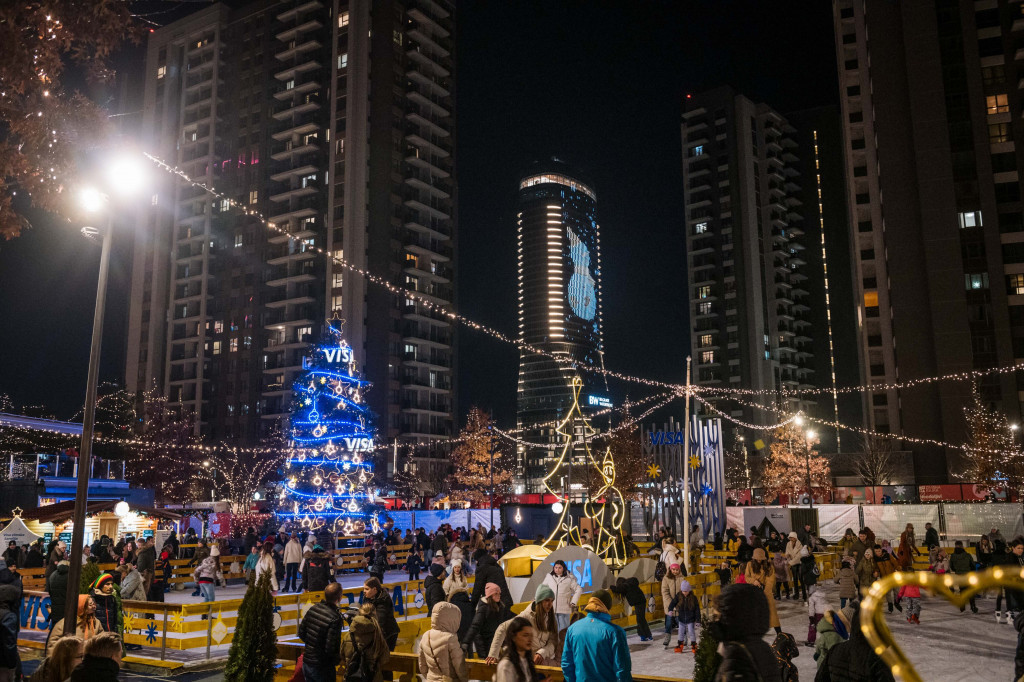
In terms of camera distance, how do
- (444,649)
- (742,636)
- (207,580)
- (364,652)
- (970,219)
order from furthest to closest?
(970,219)
(207,580)
(364,652)
(444,649)
(742,636)

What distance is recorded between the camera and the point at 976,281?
5866 centimetres

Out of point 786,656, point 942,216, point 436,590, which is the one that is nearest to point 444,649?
point 786,656

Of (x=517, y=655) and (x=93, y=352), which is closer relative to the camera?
(x=517, y=655)

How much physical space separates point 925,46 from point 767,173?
39298 mm

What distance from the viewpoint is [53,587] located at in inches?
479

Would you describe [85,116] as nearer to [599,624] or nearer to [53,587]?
[53,587]

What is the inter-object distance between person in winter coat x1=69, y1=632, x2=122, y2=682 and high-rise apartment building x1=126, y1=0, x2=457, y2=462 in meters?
66.0

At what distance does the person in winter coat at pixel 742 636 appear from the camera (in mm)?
4629

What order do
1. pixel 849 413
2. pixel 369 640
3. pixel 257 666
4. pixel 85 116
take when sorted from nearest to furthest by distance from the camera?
pixel 369 640 → pixel 257 666 → pixel 85 116 → pixel 849 413

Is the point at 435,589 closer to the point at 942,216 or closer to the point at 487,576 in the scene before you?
the point at 487,576

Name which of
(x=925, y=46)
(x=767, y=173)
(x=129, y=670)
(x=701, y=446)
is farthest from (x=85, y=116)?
(x=767, y=173)

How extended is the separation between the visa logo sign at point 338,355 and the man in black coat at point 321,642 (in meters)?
25.4

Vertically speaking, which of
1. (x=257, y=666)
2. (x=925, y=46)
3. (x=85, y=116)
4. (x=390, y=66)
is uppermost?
(x=390, y=66)

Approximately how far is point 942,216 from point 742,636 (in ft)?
215
